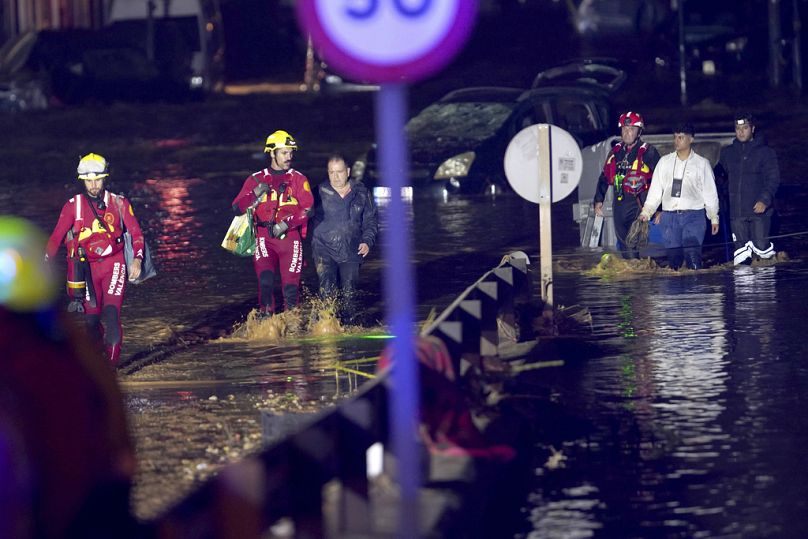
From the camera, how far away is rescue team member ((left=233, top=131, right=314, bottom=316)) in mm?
14484

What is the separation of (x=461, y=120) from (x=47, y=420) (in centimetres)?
2480

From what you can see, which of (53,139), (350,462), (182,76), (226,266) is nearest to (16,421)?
(350,462)

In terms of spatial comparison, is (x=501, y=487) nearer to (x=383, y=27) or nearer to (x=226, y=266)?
(x=383, y=27)

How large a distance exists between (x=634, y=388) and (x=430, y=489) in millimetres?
Result: 3667

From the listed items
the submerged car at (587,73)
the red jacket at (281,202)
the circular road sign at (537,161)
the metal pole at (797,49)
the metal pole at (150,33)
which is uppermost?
the metal pole at (150,33)

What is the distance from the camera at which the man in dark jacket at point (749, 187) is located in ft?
58.6

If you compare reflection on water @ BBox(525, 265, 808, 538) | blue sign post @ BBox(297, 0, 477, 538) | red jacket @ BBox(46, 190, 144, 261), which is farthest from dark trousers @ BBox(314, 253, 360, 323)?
blue sign post @ BBox(297, 0, 477, 538)

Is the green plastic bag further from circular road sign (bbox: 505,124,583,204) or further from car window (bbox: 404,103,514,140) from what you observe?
car window (bbox: 404,103,514,140)

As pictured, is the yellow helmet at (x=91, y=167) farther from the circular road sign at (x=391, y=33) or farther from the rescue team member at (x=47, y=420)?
the rescue team member at (x=47, y=420)

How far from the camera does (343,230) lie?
14758 millimetres

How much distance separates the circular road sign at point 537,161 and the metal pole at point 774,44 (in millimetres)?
24118

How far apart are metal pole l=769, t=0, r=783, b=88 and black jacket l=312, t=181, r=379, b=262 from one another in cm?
2418

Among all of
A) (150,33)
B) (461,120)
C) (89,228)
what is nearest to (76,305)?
(89,228)

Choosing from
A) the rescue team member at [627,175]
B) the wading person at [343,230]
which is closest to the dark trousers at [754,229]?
the rescue team member at [627,175]
